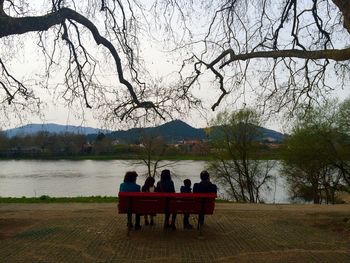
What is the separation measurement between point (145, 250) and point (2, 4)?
6094mm

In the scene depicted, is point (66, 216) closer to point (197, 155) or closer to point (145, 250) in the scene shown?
point (145, 250)

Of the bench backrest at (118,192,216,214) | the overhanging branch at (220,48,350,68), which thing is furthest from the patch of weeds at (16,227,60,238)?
the overhanging branch at (220,48,350,68)

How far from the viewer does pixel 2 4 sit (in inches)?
394

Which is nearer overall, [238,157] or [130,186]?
[130,186]

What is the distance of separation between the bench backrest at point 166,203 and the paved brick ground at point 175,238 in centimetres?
50

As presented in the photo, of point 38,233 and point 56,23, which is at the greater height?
point 56,23

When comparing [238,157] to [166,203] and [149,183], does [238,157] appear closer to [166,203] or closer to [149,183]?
[149,183]

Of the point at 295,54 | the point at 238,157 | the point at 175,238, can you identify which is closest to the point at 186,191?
the point at 175,238

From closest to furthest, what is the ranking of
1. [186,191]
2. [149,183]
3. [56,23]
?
[186,191] → [149,183] → [56,23]

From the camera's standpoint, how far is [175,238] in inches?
351

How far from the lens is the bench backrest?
355 inches

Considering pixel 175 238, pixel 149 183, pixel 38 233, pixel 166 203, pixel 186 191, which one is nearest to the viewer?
pixel 175 238

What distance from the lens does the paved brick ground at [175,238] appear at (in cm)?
741

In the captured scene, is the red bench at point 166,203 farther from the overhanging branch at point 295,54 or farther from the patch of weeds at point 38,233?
the overhanging branch at point 295,54
